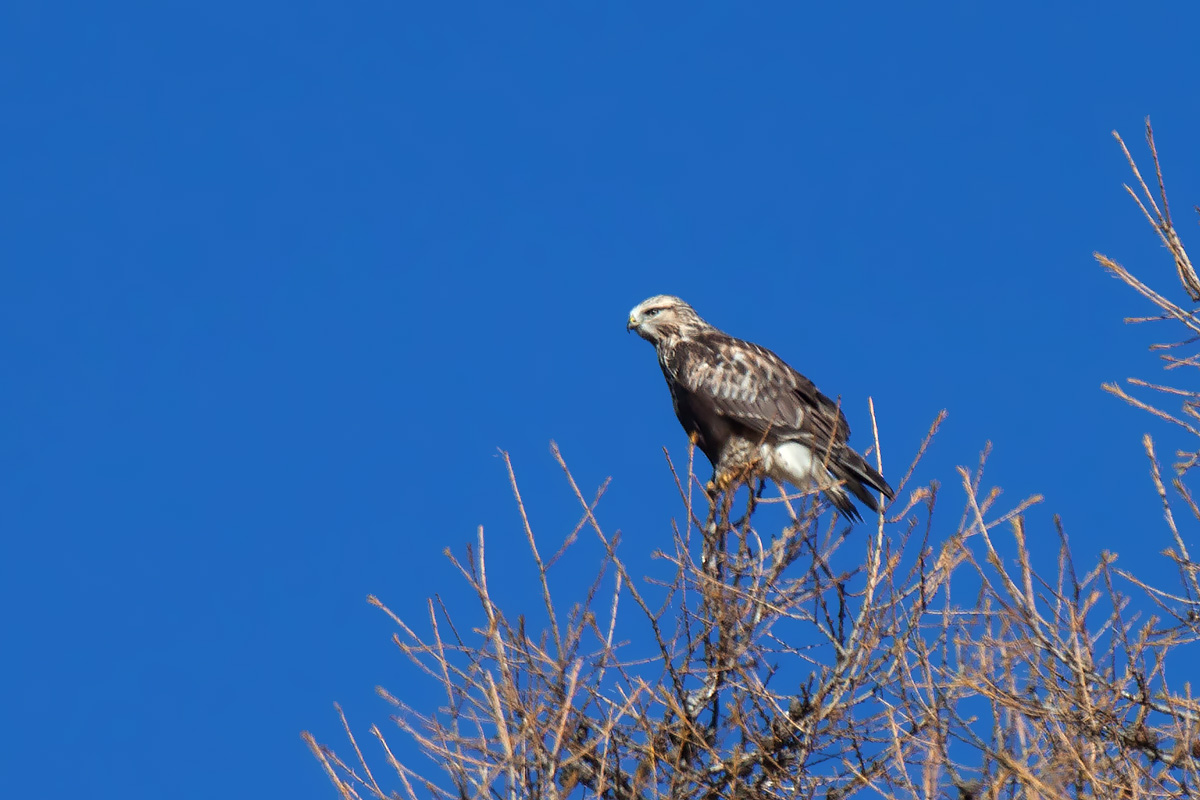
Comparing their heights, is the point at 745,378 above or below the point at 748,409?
above

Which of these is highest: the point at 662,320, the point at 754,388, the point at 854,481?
the point at 662,320

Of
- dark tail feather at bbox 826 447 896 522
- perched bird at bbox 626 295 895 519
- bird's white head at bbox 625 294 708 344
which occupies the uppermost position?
bird's white head at bbox 625 294 708 344

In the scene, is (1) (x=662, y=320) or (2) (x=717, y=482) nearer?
(2) (x=717, y=482)

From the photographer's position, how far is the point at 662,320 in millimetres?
10109

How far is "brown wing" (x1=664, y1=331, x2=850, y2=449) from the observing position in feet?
29.8

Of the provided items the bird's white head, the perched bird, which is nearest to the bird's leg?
the perched bird

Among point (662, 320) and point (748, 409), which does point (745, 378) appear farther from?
point (662, 320)

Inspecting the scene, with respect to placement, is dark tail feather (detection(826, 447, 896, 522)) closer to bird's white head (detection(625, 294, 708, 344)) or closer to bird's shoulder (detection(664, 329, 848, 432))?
bird's shoulder (detection(664, 329, 848, 432))

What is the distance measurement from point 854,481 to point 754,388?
1.00 m

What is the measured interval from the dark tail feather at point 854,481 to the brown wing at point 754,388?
24cm

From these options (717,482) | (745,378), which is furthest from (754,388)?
(717,482)

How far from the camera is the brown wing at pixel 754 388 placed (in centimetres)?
909

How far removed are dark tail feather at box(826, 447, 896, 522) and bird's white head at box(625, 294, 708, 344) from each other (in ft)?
6.00

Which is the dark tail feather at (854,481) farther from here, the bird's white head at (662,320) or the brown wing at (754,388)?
the bird's white head at (662,320)
